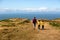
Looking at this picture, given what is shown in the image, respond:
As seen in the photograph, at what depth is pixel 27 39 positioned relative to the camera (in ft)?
75.8

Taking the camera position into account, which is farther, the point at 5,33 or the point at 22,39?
the point at 5,33

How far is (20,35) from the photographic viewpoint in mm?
24531

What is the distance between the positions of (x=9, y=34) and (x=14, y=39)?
1.43 m

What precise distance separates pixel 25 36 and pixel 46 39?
2.67 meters

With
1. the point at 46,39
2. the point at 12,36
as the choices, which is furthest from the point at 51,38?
the point at 12,36

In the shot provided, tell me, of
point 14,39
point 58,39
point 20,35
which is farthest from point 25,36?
point 58,39

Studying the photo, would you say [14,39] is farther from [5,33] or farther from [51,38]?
[51,38]

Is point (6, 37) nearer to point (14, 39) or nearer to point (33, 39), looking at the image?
point (14, 39)

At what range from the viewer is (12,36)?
77.6 feet

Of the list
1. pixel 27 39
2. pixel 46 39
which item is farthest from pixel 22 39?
pixel 46 39

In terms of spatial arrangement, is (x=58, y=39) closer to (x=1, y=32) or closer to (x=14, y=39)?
(x=14, y=39)

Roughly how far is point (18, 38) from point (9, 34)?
1.16 metres

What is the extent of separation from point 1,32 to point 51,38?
529 centimetres

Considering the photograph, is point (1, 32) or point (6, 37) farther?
point (1, 32)
